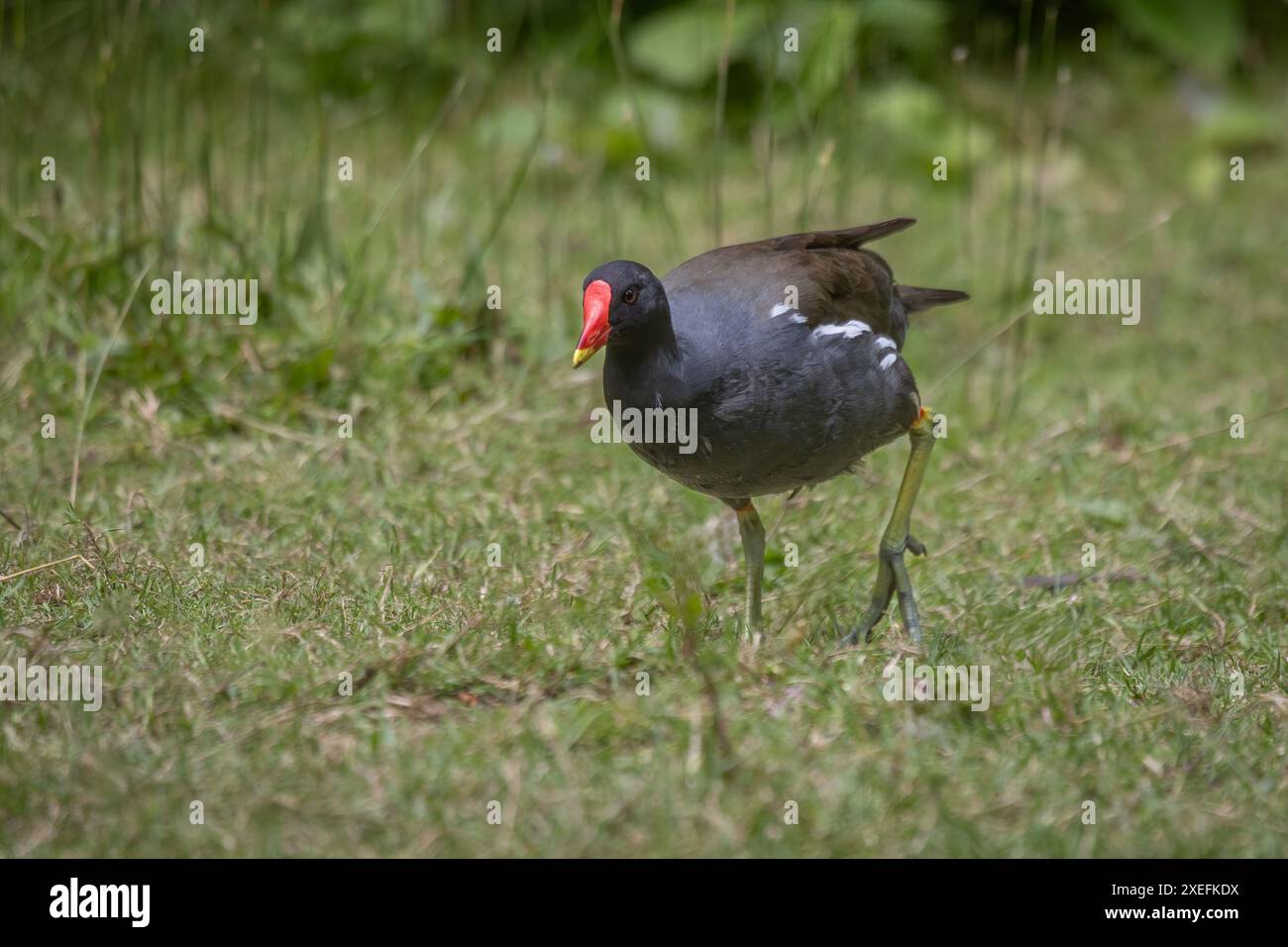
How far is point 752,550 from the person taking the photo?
394cm

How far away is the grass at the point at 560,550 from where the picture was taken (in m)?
2.93

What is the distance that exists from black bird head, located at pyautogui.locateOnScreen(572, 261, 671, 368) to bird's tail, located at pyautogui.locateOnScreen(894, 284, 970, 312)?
1092 mm

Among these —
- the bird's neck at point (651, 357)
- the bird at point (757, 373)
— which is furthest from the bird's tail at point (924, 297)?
the bird's neck at point (651, 357)

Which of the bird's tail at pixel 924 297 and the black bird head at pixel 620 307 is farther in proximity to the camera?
the bird's tail at pixel 924 297

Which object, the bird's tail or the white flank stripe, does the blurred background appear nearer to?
the bird's tail

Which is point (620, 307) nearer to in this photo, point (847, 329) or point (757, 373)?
point (757, 373)

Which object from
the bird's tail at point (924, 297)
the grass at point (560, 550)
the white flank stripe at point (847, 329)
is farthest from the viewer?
the bird's tail at point (924, 297)

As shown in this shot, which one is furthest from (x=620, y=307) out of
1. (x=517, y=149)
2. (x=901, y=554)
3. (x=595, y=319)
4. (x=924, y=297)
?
(x=517, y=149)

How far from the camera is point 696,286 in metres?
3.74

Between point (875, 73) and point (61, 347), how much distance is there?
172 inches

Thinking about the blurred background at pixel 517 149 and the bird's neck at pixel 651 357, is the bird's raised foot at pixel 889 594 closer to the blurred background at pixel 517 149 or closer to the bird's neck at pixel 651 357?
the bird's neck at pixel 651 357

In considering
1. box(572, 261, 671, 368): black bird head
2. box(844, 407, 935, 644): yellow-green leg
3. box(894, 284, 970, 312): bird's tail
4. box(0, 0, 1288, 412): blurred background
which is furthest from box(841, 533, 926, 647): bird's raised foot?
box(0, 0, 1288, 412): blurred background

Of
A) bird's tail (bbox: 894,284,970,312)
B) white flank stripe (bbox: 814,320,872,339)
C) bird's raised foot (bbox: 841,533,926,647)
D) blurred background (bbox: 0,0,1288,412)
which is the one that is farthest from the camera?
blurred background (bbox: 0,0,1288,412)

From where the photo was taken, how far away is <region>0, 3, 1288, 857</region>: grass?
2.93 meters
